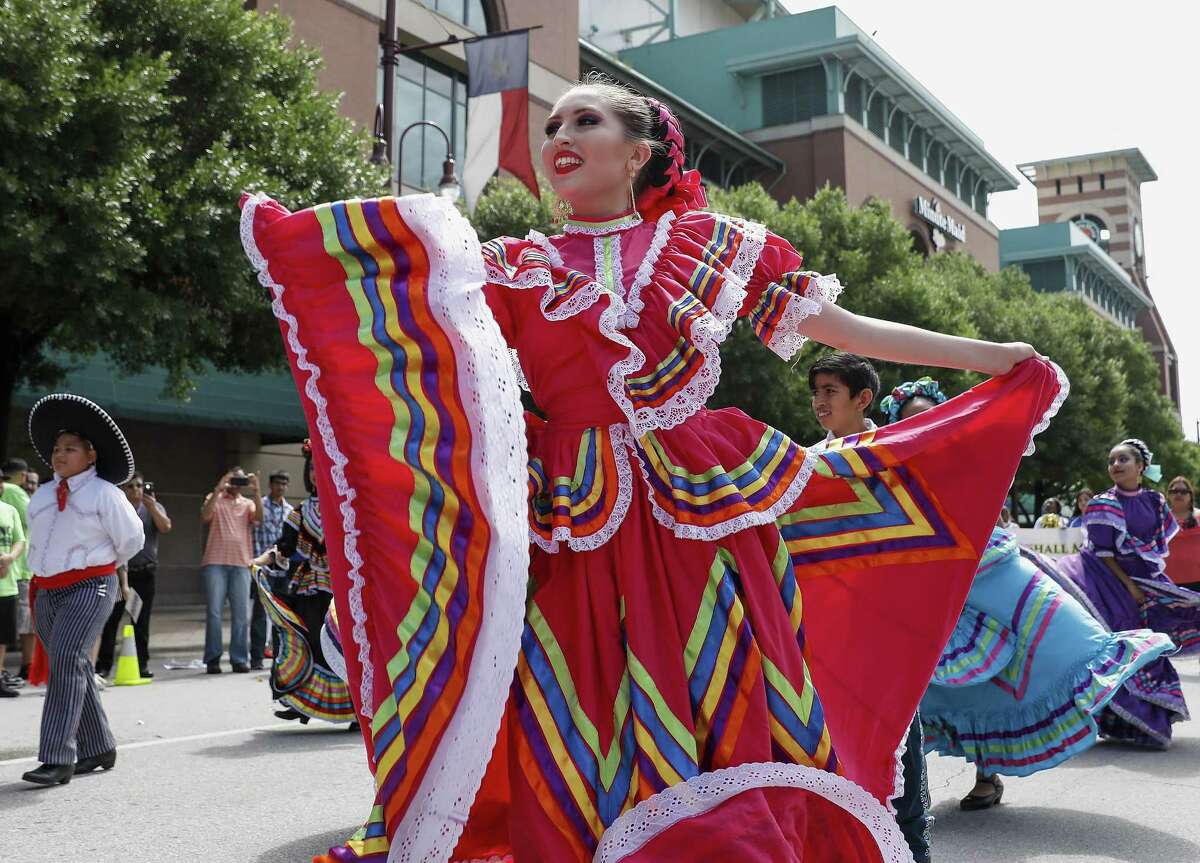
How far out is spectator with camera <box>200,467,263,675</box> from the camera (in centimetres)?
1194

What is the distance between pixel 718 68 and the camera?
46281 mm

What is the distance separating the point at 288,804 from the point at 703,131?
36.6 meters

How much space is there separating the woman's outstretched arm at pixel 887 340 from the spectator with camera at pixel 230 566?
963 centimetres

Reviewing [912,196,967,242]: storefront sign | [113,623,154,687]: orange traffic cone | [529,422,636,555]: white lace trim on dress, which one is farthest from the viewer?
[912,196,967,242]: storefront sign

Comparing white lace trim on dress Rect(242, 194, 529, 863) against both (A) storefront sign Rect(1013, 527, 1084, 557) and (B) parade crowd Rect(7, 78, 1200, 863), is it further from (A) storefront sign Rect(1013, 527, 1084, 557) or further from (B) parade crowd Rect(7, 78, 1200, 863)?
(A) storefront sign Rect(1013, 527, 1084, 557)

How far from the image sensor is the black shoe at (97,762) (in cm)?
628

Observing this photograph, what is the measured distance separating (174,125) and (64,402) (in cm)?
758

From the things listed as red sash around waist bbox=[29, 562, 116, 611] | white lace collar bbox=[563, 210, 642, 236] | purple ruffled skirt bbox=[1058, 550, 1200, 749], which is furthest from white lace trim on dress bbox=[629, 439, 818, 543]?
purple ruffled skirt bbox=[1058, 550, 1200, 749]

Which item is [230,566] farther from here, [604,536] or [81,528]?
[604,536]

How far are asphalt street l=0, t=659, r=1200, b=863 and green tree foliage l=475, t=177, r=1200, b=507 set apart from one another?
15.0 ft

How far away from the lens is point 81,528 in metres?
6.46

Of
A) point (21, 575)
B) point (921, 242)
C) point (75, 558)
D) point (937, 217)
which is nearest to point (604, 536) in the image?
point (75, 558)

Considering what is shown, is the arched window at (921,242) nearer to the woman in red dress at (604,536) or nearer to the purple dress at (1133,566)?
the purple dress at (1133,566)

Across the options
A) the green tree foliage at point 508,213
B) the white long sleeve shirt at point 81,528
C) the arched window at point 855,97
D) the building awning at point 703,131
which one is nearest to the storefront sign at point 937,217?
the arched window at point 855,97
